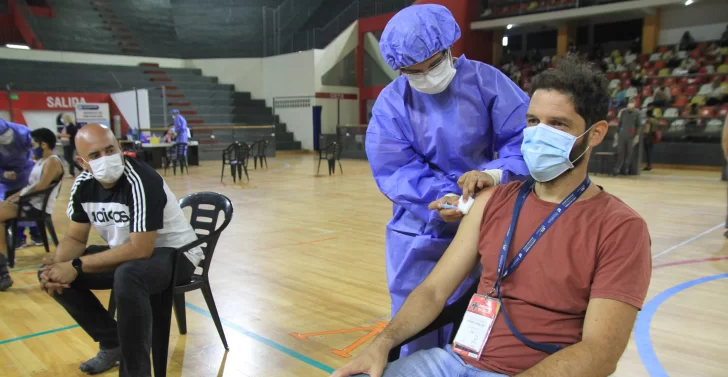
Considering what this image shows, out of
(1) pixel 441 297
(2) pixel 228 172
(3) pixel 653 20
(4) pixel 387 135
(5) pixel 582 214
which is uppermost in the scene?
(3) pixel 653 20

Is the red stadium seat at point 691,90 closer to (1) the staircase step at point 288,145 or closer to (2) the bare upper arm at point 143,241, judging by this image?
(1) the staircase step at point 288,145

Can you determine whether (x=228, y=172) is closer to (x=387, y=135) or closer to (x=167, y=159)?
(x=167, y=159)

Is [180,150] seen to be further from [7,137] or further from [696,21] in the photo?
[696,21]

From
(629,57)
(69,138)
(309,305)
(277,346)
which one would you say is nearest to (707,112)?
(629,57)

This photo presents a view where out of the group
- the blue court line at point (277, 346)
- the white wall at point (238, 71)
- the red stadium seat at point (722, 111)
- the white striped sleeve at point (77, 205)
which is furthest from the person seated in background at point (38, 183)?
the white wall at point (238, 71)

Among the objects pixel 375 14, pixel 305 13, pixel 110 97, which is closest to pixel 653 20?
pixel 375 14

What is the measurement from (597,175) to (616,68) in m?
5.57

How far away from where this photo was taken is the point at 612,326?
1156 millimetres

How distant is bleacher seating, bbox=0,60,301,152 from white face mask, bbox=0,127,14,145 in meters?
10.8

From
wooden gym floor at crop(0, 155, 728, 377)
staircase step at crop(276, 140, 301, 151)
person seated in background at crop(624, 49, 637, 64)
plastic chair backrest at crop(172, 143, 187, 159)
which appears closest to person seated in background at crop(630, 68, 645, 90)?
person seated in background at crop(624, 49, 637, 64)

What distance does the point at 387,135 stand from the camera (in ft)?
5.51

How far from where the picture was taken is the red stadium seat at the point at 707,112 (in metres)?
11.5

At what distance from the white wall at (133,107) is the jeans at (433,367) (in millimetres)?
13864

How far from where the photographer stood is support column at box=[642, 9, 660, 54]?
1471cm
